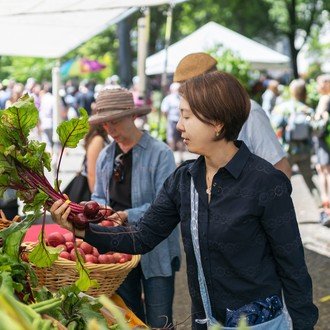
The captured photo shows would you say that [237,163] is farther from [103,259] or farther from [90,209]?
[103,259]

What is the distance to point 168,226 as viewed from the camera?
115 inches

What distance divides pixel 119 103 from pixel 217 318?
1691 mm

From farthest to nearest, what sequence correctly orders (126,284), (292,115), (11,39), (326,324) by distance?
(292,115) → (11,39) → (326,324) → (126,284)

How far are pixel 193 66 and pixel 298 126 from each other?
5.89 m

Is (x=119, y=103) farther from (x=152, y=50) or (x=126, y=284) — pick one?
(x=152, y=50)

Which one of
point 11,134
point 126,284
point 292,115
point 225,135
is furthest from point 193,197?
point 292,115

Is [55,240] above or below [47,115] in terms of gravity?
above

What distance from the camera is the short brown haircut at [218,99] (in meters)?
2.54

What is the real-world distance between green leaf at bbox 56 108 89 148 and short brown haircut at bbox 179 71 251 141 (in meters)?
0.40

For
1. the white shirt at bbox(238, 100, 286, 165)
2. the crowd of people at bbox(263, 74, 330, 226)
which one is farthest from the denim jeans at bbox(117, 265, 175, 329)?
the crowd of people at bbox(263, 74, 330, 226)

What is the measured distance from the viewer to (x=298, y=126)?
1004cm

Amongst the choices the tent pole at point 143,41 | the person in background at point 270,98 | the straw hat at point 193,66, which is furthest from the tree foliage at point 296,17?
the straw hat at point 193,66

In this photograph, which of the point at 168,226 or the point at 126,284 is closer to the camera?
the point at 168,226

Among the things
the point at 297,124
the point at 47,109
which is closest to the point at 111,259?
the point at 297,124
